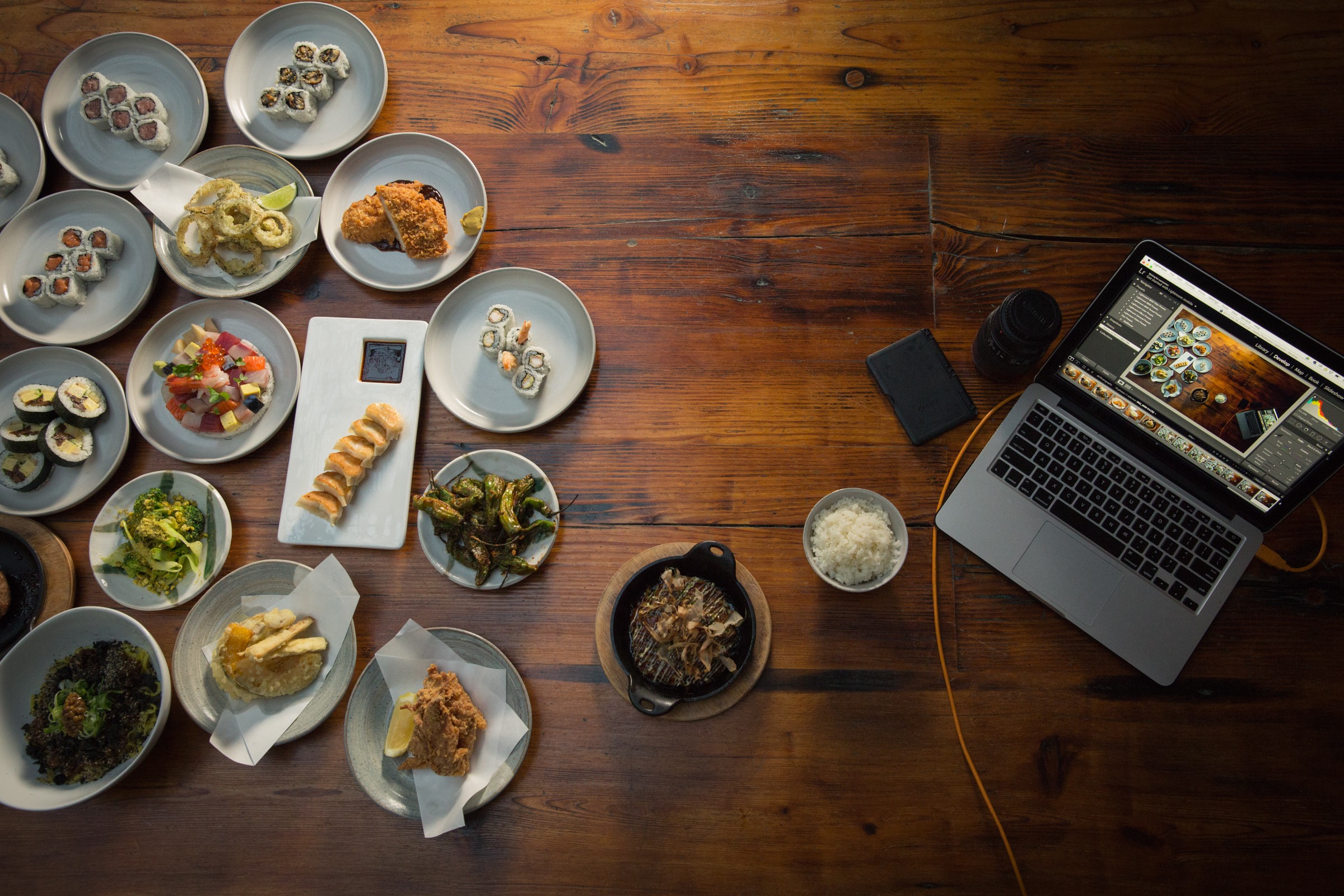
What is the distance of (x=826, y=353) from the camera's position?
85.6 inches

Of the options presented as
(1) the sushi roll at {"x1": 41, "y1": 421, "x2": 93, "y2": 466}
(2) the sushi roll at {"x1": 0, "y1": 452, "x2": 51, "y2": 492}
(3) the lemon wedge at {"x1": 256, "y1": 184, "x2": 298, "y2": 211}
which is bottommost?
(2) the sushi roll at {"x1": 0, "y1": 452, "x2": 51, "y2": 492}

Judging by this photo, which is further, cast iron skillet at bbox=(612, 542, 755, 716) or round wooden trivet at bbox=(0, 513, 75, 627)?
round wooden trivet at bbox=(0, 513, 75, 627)

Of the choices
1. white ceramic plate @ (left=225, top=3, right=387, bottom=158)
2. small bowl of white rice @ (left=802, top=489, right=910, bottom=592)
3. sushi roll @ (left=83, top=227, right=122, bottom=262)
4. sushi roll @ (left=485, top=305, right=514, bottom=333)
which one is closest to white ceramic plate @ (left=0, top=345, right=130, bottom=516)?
sushi roll @ (left=83, top=227, right=122, bottom=262)

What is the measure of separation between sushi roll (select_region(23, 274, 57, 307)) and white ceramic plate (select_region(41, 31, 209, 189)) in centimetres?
36

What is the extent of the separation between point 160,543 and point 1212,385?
9.32ft

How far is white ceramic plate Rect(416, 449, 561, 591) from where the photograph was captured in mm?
2023

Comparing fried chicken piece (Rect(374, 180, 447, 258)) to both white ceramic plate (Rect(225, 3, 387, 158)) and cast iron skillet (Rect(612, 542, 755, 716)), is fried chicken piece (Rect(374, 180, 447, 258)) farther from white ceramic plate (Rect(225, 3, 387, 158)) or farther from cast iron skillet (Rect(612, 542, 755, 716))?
cast iron skillet (Rect(612, 542, 755, 716))

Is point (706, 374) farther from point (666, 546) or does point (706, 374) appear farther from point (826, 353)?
point (666, 546)

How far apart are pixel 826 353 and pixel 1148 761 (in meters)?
1.44

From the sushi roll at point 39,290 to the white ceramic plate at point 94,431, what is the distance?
0.15 m

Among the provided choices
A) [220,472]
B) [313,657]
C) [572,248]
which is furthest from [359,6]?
[313,657]

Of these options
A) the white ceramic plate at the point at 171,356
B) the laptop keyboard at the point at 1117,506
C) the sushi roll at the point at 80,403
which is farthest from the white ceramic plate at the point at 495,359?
the laptop keyboard at the point at 1117,506

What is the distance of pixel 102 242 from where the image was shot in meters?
2.25

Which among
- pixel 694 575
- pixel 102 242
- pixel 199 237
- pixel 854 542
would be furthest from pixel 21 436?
pixel 854 542
